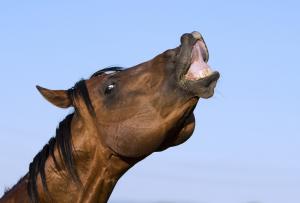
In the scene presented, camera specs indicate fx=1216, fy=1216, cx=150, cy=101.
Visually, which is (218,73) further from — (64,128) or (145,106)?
(64,128)

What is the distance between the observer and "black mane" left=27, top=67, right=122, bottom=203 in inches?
520

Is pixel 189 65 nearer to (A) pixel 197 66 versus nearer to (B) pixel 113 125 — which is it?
(A) pixel 197 66

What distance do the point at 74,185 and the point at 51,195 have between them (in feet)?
0.90

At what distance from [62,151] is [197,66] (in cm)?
179

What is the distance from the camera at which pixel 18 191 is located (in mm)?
13406

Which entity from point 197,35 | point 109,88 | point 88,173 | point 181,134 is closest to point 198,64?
point 197,35

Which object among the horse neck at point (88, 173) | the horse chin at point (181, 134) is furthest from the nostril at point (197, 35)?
the horse neck at point (88, 173)

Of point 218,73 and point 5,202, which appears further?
point 5,202

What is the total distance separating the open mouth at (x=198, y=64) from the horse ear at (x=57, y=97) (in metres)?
1.56

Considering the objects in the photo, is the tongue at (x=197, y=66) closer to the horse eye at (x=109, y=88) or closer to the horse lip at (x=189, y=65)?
the horse lip at (x=189, y=65)

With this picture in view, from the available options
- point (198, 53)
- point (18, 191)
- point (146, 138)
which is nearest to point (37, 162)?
point (18, 191)

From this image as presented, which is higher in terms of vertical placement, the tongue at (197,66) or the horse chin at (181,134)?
the tongue at (197,66)

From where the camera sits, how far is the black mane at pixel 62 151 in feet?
43.3

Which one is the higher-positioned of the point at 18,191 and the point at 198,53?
the point at 198,53
